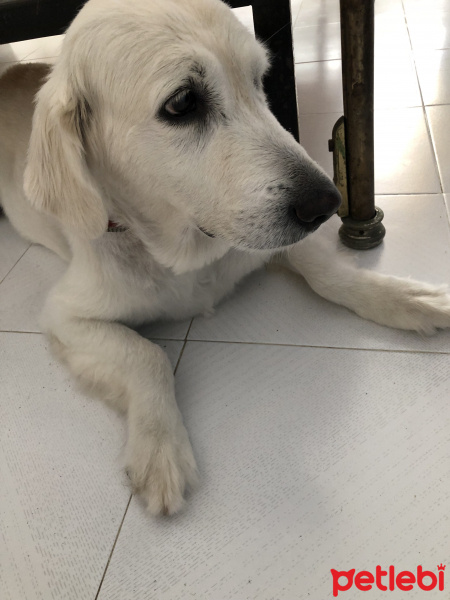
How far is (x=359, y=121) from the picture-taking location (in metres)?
1.34

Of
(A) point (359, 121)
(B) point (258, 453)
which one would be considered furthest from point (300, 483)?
(A) point (359, 121)

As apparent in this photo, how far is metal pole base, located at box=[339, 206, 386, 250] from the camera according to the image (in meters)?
1.57

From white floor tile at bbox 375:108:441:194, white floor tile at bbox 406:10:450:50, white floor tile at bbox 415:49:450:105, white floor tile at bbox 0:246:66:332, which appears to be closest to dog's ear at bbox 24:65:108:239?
white floor tile at bbox 0:246:66:332

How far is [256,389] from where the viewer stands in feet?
4.17

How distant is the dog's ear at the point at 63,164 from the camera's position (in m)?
1.00

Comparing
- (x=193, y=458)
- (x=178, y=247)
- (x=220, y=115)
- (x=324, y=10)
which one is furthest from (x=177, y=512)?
(x=324, y=10)

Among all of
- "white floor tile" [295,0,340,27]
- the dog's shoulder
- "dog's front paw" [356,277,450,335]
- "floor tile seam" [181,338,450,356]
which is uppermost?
the dog's shoulder

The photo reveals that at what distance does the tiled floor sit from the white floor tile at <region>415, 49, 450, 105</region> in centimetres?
80

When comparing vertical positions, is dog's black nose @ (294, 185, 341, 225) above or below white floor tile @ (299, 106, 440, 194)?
above

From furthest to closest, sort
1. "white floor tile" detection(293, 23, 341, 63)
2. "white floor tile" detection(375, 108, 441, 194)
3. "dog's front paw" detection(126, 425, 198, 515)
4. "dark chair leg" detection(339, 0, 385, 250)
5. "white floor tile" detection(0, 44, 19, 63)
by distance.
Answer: "white floor tile" detection(0, 44, 19, 63), "white floor tile" detection(293, 23, 341, 63), "white floor tile" detection(375, 108, 441, 194), "dark chair leg" detection(339, 0, 385, 250), "dog's front paw" detection(126, 425, 198, 515)

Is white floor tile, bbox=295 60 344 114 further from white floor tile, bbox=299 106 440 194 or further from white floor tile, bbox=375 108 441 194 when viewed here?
white floor tile, bbox=375 108 441 194

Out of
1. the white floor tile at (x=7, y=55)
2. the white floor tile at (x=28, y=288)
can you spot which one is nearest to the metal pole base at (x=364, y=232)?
the white floor tile at (x=28, y=288)

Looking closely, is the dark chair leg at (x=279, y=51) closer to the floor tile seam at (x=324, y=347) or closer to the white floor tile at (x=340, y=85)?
the white floor tile at (x=340, y=85)

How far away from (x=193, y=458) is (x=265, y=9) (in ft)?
4.57
